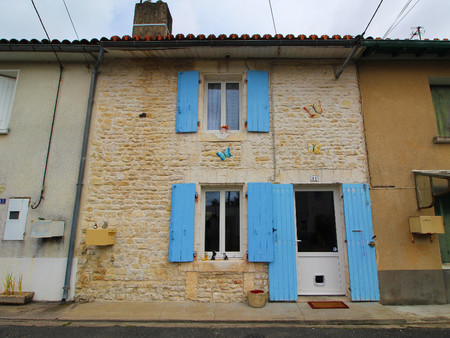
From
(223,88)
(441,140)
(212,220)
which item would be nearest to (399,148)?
(441,140)

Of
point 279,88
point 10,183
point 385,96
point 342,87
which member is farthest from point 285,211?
point 10,183

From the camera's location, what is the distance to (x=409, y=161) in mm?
5090

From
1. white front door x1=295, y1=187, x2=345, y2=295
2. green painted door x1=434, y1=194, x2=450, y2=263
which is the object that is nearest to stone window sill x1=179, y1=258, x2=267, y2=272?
white front door x1=295, y1=187, x2=345, y2=295

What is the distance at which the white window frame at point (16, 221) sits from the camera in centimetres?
490

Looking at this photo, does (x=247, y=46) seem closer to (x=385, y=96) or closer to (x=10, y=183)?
(x=385, y=96)

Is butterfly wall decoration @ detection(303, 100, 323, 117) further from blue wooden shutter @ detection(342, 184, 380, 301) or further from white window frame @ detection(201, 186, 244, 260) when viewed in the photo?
white window frame @ detection(201, 186, 244, 260)

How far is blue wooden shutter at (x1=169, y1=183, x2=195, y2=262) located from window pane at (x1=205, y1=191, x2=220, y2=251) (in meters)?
0.36

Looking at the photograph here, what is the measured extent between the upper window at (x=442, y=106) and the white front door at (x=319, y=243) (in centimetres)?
277

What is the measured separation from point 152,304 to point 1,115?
5141 millimetres

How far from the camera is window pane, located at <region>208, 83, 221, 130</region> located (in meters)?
5.42

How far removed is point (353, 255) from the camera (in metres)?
4.69

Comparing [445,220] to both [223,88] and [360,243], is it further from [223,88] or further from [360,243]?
[223,88]

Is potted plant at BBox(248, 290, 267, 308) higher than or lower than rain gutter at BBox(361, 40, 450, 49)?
lower

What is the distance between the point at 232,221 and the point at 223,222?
0.18 meters
